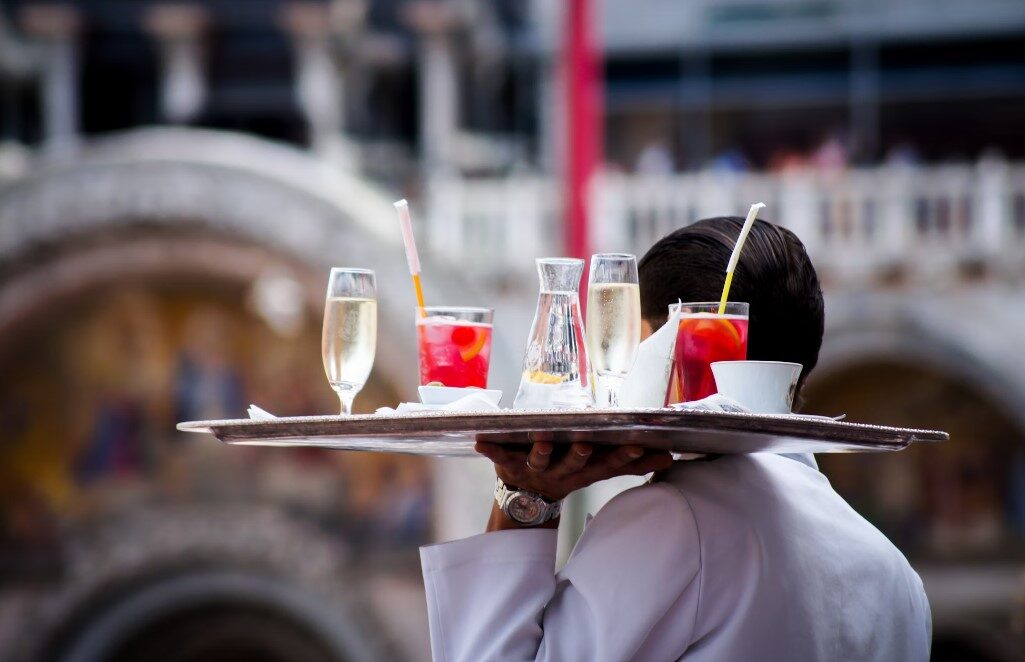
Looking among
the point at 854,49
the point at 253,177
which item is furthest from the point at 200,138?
the point at 854,49

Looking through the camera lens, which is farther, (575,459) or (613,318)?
(613,318)

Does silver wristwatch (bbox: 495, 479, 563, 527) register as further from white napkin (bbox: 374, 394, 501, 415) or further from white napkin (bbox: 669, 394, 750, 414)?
white napkin (bbox: 669, 394, 750, 414)

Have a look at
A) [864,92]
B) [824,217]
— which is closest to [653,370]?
[824,217]

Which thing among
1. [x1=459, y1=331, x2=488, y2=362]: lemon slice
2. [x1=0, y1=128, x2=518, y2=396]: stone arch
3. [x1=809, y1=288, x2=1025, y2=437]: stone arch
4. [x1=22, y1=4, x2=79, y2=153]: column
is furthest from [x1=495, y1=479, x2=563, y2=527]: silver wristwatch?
[x1=22, y1=4, x2=79, y2=153]: column

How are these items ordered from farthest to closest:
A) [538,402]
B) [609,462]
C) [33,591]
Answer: [33,591], [538,402], [609,462]

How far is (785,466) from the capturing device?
1.73 m

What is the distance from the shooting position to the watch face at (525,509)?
1.65m

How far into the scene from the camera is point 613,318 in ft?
5.70

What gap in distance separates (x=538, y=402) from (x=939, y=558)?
34.9ft

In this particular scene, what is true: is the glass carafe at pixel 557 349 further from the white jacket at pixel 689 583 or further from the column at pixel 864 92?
the column at pixel 864 92

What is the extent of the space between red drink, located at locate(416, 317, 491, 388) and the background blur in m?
7.21

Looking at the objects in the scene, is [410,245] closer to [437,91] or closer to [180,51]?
[437,91]

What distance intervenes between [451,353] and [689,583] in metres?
0.48

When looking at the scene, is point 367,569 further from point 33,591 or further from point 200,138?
point 200,138
